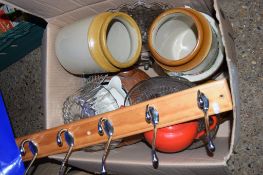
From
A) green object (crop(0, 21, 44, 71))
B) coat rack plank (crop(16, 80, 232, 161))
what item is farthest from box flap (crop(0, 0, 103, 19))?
coat rack plank (crop(16, 80, 232, 161))

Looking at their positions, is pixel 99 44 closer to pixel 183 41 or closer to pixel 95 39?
pixel 95 39

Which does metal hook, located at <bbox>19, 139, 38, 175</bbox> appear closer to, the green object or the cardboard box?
the cardboard box

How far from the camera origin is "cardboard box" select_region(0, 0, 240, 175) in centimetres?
67

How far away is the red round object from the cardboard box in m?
0.03

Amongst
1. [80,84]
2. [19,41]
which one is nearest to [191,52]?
Result: [80,84]

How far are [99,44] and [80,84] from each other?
0.21 meters

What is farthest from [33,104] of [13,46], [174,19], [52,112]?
[174,19]

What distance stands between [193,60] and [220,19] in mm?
122

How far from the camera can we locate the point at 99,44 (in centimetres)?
77

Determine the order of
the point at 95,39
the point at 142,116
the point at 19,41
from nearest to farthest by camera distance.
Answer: the point at 142,116, the point at 95,39, the point at 19,41

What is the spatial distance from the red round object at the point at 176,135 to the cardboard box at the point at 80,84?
31mm

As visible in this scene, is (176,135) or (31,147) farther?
(31,147)

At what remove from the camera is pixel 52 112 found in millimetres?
882

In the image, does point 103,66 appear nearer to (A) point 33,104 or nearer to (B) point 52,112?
(B) point 52,112
